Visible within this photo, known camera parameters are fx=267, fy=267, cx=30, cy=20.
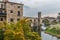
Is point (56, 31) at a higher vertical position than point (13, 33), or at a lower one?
lower

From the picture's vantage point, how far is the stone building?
3669 centimetres

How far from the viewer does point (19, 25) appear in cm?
1567

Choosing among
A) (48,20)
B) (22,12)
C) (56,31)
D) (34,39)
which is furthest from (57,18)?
(34,39)

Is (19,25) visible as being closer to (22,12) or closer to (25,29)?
(25,29)

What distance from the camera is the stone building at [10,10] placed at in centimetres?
3669

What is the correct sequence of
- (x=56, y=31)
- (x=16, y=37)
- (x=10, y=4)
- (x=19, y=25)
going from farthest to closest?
(x=56, y=31) < (x=10, y=4) < (x=19, y=25) < (x=16, y=37)

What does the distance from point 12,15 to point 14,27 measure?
21018 mm

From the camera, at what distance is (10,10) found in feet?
121

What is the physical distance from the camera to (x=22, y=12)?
37344mm

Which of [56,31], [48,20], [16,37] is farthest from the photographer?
[48,20]

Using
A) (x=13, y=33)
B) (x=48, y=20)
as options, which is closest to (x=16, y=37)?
(x=13, y=33)

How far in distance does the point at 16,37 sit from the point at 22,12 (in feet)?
74.7

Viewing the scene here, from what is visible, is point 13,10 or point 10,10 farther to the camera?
point 13,10

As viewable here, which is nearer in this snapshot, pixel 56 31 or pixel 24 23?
pixel 24 23
